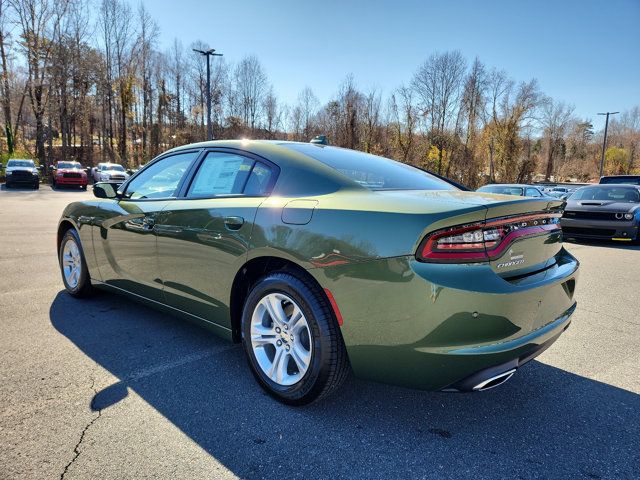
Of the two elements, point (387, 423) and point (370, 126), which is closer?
point (387, 423)

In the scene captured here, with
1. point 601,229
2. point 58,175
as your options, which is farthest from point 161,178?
point 58,175

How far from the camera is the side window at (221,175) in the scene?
9.31 ft

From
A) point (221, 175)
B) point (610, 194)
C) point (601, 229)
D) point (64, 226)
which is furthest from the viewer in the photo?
point (610, 194)

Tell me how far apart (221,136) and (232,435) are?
128 ft

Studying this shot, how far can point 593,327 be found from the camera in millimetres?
3877

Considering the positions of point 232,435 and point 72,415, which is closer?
point 232,435

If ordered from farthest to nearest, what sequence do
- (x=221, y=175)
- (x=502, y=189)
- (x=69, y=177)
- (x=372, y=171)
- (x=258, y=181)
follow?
(x=69, y=177)
(x=502, y=189)
(x=221, y=175)
(x=372, y=171)
(x=258, y=181)

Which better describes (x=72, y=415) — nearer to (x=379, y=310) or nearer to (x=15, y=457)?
(x=15, y=457)

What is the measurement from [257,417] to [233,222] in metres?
1.14

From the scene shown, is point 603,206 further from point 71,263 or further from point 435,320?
point 71,263

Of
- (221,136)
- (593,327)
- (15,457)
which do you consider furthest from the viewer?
(221,136)

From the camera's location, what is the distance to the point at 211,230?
108 inches

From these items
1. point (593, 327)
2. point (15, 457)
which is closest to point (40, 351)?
point (15, 457)

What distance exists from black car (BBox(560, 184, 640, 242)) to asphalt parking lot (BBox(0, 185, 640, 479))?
268 inches
